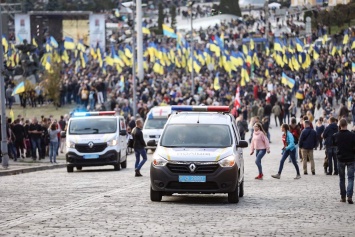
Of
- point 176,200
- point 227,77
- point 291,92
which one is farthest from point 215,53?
point 176,200

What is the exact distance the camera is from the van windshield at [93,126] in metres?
37.5

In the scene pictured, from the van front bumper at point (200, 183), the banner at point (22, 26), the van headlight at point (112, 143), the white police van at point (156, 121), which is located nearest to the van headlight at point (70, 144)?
the van headlight at point (112, 143)

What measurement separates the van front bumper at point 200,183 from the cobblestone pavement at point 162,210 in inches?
11.3

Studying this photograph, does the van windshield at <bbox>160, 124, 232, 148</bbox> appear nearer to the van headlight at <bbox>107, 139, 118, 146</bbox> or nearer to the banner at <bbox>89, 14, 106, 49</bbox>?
the van headlight at <bbox>107, 139, 118, 146</bbox>

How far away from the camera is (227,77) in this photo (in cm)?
9012

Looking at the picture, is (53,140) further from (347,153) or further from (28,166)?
(347,153)

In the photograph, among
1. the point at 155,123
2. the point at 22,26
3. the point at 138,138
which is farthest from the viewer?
the point at 22,26

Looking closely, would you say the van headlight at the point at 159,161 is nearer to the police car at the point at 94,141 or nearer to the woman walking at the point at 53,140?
the police car at the point at 94,141

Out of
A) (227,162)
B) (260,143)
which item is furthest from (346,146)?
(260,143)

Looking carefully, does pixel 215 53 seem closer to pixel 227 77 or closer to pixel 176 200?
pixel 227 77

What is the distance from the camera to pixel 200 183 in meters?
22.8

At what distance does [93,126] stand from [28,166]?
123 inches

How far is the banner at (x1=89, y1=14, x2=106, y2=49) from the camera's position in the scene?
11681 cm

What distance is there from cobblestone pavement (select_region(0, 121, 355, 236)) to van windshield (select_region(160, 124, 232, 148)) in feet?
3.57
